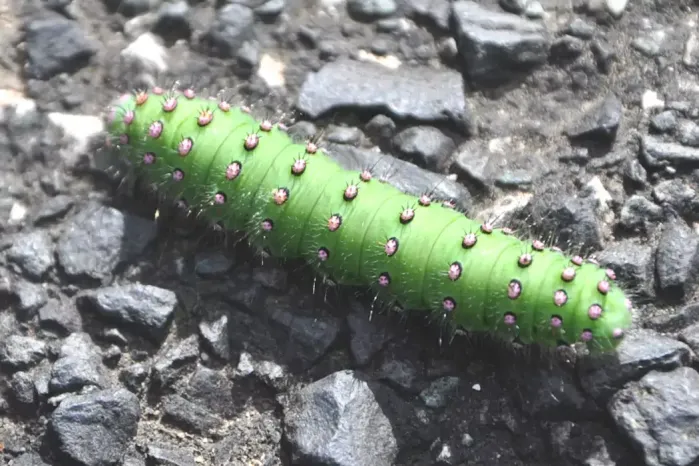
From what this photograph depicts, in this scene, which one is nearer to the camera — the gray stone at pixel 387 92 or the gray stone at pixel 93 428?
the gray stone at pixel 93 428

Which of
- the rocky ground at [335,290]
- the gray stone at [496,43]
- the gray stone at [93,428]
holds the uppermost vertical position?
the gray stone at [496,43]

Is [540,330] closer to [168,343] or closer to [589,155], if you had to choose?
[589,155]

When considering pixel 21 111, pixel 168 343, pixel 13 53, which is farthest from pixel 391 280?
pixel 13 53

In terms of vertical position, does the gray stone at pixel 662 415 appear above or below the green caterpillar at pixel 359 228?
below

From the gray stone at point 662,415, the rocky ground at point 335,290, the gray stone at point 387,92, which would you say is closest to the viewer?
the gray stone at point 662,415

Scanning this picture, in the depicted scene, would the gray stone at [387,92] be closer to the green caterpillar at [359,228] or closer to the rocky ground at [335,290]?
the rocky ground at [335,290]

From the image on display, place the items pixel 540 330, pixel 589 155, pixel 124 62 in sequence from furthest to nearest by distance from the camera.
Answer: pixel 124 62, pixel 589 155, pixel 540 330

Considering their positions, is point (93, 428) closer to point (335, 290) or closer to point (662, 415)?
point (335, 290)

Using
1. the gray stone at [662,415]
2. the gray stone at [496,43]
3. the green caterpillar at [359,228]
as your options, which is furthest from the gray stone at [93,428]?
the gray stone at [496,43]
